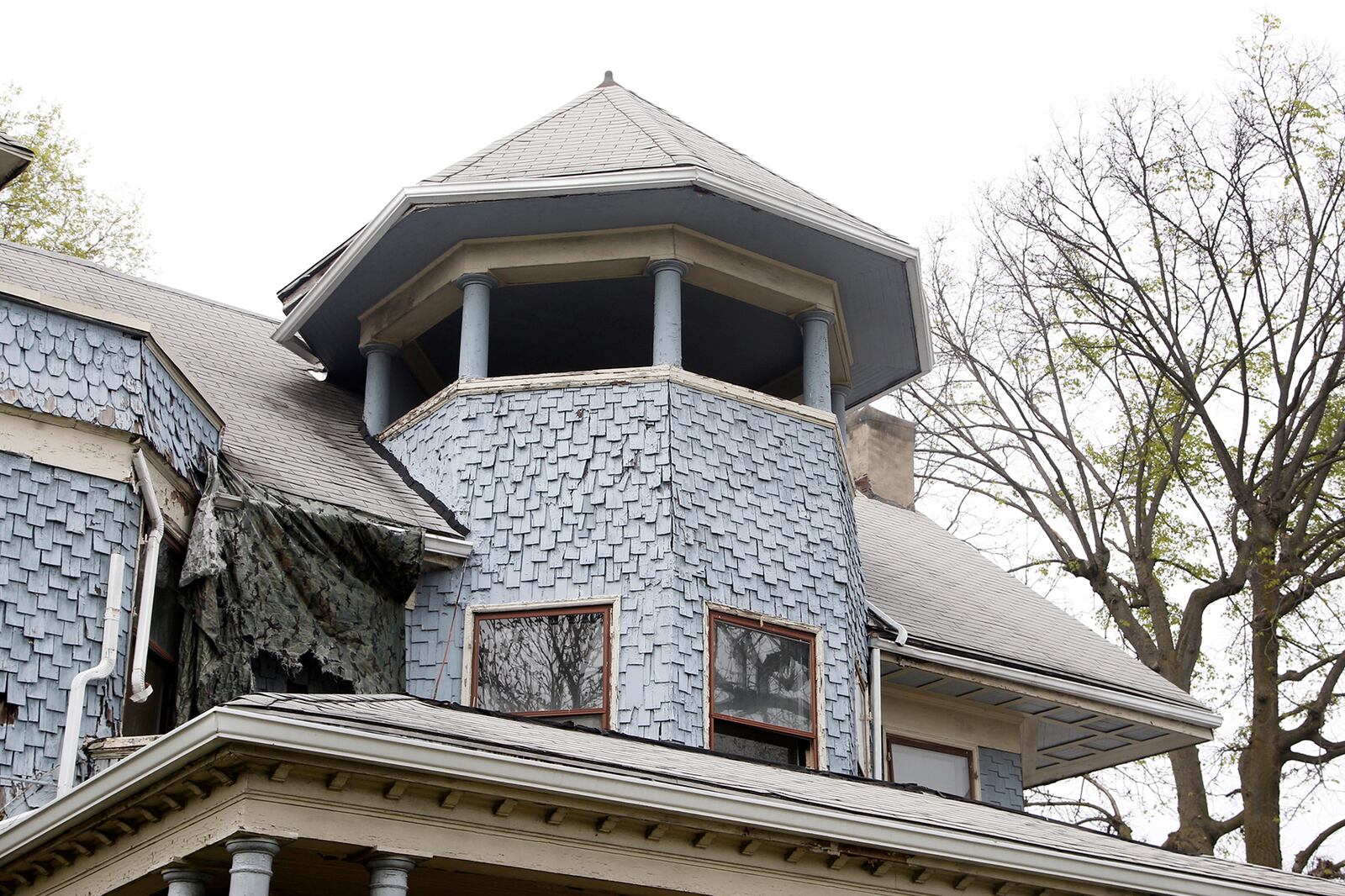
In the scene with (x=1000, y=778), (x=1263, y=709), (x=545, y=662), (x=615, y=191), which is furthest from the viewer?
(x=1263, y=709)

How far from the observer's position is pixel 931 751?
14.3 metres

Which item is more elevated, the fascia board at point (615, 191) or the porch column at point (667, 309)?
the fascia board at point (615, 191)

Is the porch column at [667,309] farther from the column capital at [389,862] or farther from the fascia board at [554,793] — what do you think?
the column capital at [389,862]

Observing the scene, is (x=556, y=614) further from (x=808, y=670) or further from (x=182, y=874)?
(x=182, y=874)

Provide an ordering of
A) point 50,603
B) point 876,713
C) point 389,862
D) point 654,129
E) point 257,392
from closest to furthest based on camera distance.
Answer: point 389,862
point 50,603
point 876,713
point 257,392
point 654,129

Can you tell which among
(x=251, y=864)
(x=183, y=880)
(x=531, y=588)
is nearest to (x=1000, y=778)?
(x=531, y=588)

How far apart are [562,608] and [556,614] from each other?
6 cm

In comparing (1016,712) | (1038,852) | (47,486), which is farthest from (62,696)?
(1016,712)

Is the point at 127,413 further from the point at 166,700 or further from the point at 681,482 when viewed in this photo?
the point at 681,482

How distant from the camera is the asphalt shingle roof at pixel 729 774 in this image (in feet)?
23.7

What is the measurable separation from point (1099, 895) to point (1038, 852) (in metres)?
0.78

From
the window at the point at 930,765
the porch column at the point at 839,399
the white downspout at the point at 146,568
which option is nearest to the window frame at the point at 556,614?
the white downspout at the point at 146,568

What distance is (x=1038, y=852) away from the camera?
8805 millimetres

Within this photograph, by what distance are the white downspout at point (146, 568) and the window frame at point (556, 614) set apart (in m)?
2.43
